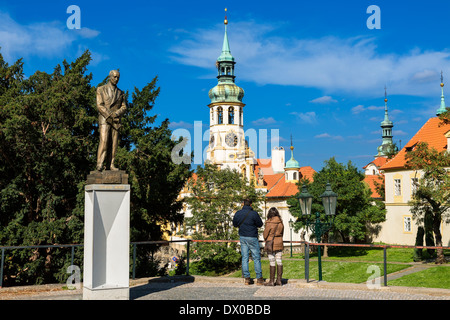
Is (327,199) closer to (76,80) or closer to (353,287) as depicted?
(353,287)

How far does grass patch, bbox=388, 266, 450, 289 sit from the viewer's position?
2803 centimetres

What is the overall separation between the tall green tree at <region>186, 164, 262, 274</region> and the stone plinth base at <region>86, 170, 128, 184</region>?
117ft

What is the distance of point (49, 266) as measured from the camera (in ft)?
86.3

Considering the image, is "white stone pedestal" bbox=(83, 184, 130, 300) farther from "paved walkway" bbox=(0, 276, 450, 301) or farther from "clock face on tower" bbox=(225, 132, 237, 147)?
"clock face on tower" bbox=(225, 132, 237, 147)

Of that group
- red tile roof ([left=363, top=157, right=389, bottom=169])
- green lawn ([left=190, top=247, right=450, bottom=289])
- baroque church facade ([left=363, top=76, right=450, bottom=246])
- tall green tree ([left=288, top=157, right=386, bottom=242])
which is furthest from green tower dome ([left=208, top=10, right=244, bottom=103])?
green lawn ([left=190, top=247, right=450, bottom=289])

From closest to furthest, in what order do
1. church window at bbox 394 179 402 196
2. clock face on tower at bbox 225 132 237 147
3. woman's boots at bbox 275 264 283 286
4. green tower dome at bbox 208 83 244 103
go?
woman's boots at bbox 275 264 283 286, church window at bbox 394 179 402 196, clock face on tower at bbox 225 132 237 147, green tower dome at bbox 208 83 244 103

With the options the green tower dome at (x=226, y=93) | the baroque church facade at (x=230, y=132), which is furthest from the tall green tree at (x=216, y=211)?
the green tower dome at (x=226, y=93)

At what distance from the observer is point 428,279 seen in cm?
2950

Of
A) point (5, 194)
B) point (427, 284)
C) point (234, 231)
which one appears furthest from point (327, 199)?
point (234, 231)

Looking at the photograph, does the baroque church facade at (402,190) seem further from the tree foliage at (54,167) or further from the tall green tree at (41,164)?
the tall green tree at (41,164)

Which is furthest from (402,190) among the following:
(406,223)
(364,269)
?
(364,269)

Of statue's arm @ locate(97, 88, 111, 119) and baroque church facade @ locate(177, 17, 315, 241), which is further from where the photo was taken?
baroque church facade @ locate(177, 17, 315, 241)

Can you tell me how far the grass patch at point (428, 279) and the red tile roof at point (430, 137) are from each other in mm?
17420

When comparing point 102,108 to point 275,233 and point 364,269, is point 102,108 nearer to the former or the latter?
point 275,233
